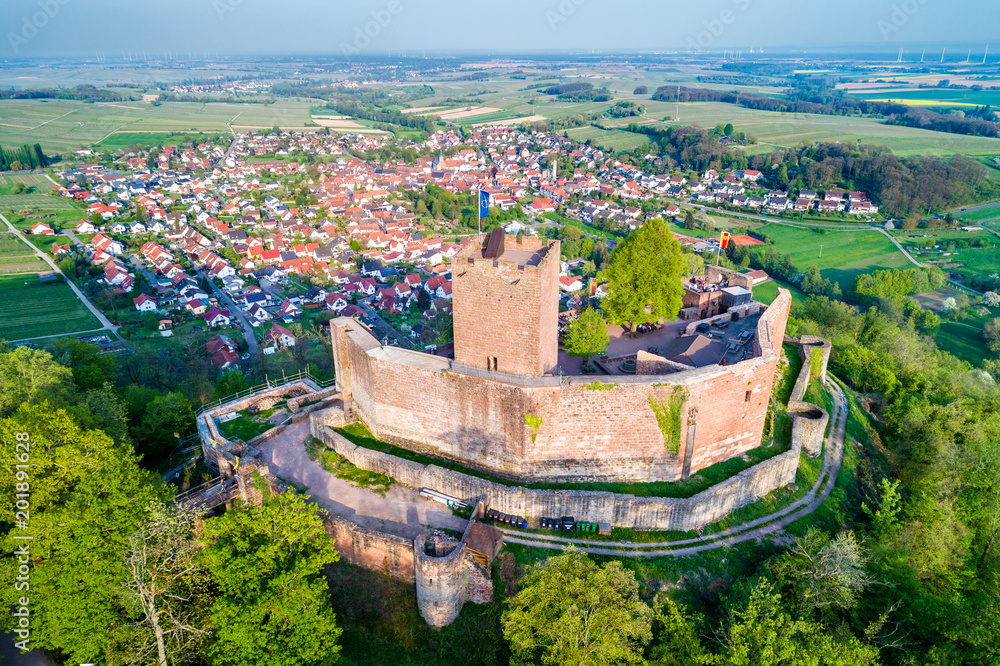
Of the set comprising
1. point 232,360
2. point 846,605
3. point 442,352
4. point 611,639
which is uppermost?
point 442,352

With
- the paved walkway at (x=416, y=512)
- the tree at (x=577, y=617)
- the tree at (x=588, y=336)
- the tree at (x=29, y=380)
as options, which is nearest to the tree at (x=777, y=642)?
the tree at (x=577, y=617)

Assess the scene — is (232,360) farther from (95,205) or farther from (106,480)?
(95,205)

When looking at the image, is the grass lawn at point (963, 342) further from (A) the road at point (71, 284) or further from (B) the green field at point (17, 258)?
(B) the green field at point (17, 258)

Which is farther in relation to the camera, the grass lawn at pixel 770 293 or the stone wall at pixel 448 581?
the grass lawn at pixel 770 293

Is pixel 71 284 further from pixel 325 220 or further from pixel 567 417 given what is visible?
pixel 567 417

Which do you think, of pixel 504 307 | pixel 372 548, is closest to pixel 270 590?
pixel 372 548

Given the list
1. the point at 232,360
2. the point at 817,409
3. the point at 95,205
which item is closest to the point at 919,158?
the point at 817,409

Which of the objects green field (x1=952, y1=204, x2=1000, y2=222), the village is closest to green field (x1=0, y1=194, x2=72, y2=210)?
the village
